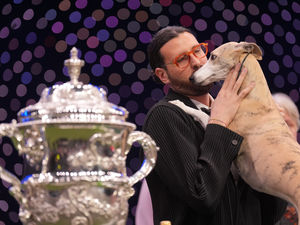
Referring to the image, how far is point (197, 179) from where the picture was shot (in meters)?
1.62

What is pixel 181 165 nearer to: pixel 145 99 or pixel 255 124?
pixel 255 124

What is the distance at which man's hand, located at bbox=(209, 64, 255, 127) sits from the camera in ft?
5.60

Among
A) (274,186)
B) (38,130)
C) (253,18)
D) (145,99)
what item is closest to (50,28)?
(145,99)

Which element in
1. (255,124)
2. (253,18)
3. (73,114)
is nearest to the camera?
(73,114)

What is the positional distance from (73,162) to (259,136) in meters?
0.86

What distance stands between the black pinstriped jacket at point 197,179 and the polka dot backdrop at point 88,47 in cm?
81

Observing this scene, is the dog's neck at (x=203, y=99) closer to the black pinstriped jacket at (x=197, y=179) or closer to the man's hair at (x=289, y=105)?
the black pinstriped jacket at (x=197, y=179)

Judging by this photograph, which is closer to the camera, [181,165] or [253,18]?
[181,165]

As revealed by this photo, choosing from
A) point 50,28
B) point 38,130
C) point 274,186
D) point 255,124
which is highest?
point 50,28

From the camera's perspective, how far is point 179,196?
5.37 feet

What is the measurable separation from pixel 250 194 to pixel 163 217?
287mm

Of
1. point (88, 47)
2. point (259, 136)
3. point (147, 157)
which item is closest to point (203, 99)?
point (259, 136)

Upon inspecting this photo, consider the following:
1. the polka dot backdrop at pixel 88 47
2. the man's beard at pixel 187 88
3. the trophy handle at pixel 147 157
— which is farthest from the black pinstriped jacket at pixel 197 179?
the polka dot backdrop at pixel 88 47

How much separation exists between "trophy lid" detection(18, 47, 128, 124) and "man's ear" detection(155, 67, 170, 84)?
942 millimetres
